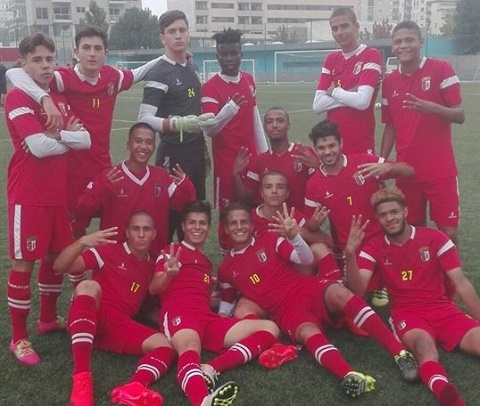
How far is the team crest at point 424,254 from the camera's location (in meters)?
3.76

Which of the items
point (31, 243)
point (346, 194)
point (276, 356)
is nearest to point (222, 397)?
point (276, 356)

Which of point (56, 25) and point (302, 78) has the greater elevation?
point (56, 25)

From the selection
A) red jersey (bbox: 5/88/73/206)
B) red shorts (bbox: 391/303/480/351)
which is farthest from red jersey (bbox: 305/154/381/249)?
red jersey (bbox: 5/88/73/206)

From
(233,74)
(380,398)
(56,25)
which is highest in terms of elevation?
(56,25)

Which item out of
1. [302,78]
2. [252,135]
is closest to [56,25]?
[302,78]

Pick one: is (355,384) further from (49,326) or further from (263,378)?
(49,326)

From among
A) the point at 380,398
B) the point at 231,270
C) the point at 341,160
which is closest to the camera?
the point at 380,398

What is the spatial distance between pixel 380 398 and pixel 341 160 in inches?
68.4

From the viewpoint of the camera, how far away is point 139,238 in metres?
3.85

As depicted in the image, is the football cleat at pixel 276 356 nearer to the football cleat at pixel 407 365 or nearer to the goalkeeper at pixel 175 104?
the football cleat at pixel 407 365

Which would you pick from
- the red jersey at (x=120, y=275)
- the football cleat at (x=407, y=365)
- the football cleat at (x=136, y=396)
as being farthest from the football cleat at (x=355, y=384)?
the red jersey at (x=120, y=275)

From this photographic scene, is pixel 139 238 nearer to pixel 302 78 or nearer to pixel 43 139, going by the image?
pixel 43 139

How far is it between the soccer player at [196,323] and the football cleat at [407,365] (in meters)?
0.72

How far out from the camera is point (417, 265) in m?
3.77
